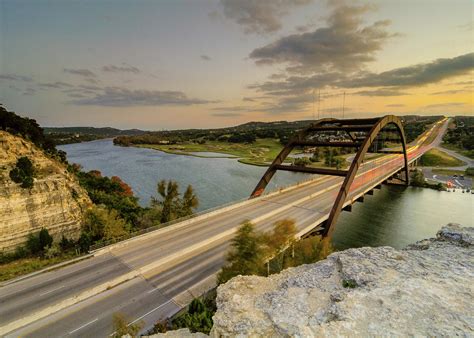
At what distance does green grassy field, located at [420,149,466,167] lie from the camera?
108 metres

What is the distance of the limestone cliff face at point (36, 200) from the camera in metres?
27.7

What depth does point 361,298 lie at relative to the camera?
7.91m

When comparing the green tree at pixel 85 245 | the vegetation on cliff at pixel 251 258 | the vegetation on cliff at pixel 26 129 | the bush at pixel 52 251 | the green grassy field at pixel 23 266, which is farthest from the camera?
the vegetation on cliff at pixel 26 129

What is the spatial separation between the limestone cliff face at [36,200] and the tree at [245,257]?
24035 millimetres

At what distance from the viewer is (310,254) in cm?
2323

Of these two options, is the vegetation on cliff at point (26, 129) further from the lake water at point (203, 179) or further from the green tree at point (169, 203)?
the lake water at point (203, 179)

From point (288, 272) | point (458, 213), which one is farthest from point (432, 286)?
point (458, 213)

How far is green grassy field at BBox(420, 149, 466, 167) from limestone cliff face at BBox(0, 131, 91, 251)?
13212 centimetres

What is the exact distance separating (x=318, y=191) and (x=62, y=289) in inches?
1728

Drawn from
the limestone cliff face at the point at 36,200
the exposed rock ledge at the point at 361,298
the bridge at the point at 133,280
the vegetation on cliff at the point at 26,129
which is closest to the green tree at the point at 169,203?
the bridge at the point at 133,280

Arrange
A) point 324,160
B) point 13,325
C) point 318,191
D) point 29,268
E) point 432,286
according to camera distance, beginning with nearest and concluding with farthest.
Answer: point 432,286 → point 13,325 → point 29,268 → point 318,191 → point 324,160

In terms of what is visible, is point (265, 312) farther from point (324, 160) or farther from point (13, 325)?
point (324, 160)

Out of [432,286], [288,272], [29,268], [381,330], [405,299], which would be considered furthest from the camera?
[29,268]

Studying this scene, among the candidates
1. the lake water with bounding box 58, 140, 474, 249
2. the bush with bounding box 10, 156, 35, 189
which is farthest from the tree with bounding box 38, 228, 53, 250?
the lake water with bounding box 58, 140, 474, 249
